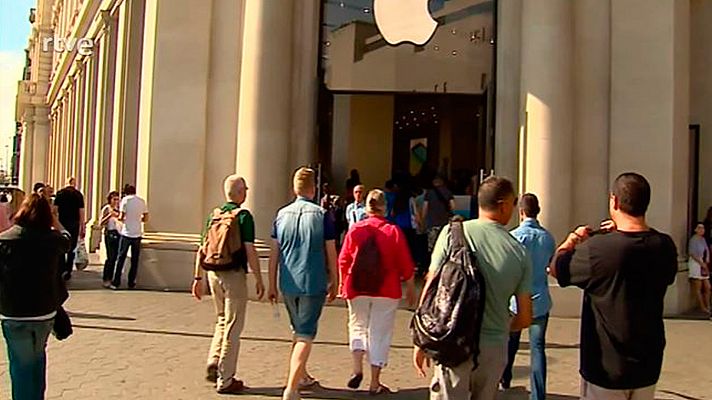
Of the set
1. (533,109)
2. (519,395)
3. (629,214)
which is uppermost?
(533,109)

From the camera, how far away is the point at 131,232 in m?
13.0

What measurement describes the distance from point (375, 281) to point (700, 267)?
736cm

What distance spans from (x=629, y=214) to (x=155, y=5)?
10.5 meters

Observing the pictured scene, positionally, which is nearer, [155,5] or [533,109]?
[533,109]

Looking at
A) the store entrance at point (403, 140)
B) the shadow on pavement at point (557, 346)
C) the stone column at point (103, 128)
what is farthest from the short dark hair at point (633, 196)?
the stone column at point (103, 128)

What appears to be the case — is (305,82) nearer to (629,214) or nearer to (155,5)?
(155,5)

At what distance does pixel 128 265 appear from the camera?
14.1 meters

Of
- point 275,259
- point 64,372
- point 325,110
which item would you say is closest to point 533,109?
point 325,110

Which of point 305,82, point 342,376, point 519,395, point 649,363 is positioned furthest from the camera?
point 305,82

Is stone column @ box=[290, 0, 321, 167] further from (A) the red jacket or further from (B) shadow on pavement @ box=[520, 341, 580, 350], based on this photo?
(A) the red jacket

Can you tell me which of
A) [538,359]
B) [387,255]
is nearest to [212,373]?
[387,255]

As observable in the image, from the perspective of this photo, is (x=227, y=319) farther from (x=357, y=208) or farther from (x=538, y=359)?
(x=357, y=208)

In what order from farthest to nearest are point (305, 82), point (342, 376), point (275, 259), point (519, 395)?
point (305, 82) < point (342, 376) < point (519, 395) < point (275, 259)

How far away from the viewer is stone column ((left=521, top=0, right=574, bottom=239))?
1227 centimetres
